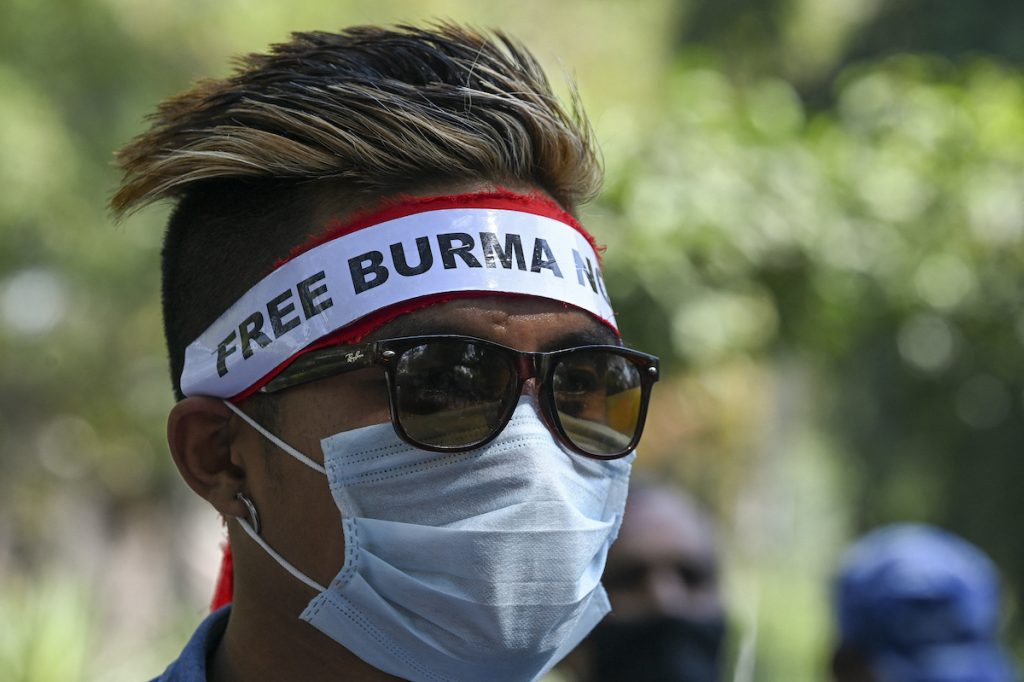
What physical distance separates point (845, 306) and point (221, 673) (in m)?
4.73

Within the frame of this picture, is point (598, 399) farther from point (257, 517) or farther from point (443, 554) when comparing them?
point (257, 517)

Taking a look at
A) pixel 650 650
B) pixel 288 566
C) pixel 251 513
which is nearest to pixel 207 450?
pixel 251 513

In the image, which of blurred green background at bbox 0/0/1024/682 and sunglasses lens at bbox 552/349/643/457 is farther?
blurred green background at bbox 0/0/1024/682

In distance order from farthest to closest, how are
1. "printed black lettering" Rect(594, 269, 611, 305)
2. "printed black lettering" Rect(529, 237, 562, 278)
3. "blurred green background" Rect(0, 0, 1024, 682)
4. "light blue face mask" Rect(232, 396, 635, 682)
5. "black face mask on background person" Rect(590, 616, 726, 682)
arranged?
"blurred green background" Rect(0, 0, 1024, 682) → "black face mask on background person" Rect(590, 616, 726, 682) → "printed black lettering" Rect(594, 269, 611, 305) → "printed black lettering" Rect(529, 237, 562, 278) → "light blue face mask" Rect(232, 396, 635, 682)

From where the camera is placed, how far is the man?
2031 mm

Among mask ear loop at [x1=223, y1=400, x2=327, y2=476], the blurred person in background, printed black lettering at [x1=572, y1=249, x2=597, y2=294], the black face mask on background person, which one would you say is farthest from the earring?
the black face mask on background person

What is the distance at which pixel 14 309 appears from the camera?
15695 millimetres

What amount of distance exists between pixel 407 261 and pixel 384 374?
0.19 m

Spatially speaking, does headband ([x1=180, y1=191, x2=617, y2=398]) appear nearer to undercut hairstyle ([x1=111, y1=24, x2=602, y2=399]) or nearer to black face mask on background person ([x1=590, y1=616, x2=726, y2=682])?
undercut hairstyle ([x1=111, y1=24, x2=602, y2=399])

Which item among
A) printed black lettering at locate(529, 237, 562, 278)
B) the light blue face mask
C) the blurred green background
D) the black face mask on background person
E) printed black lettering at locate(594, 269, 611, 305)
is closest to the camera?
the light blue face mask

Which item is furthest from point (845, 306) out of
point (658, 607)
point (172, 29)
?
point (172, 29)

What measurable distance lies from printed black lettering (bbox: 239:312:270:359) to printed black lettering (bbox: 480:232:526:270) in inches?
14.8

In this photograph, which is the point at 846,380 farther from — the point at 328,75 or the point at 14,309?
the point at 328,75

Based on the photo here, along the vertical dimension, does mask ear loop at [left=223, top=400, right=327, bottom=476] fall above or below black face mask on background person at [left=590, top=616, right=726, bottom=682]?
above
